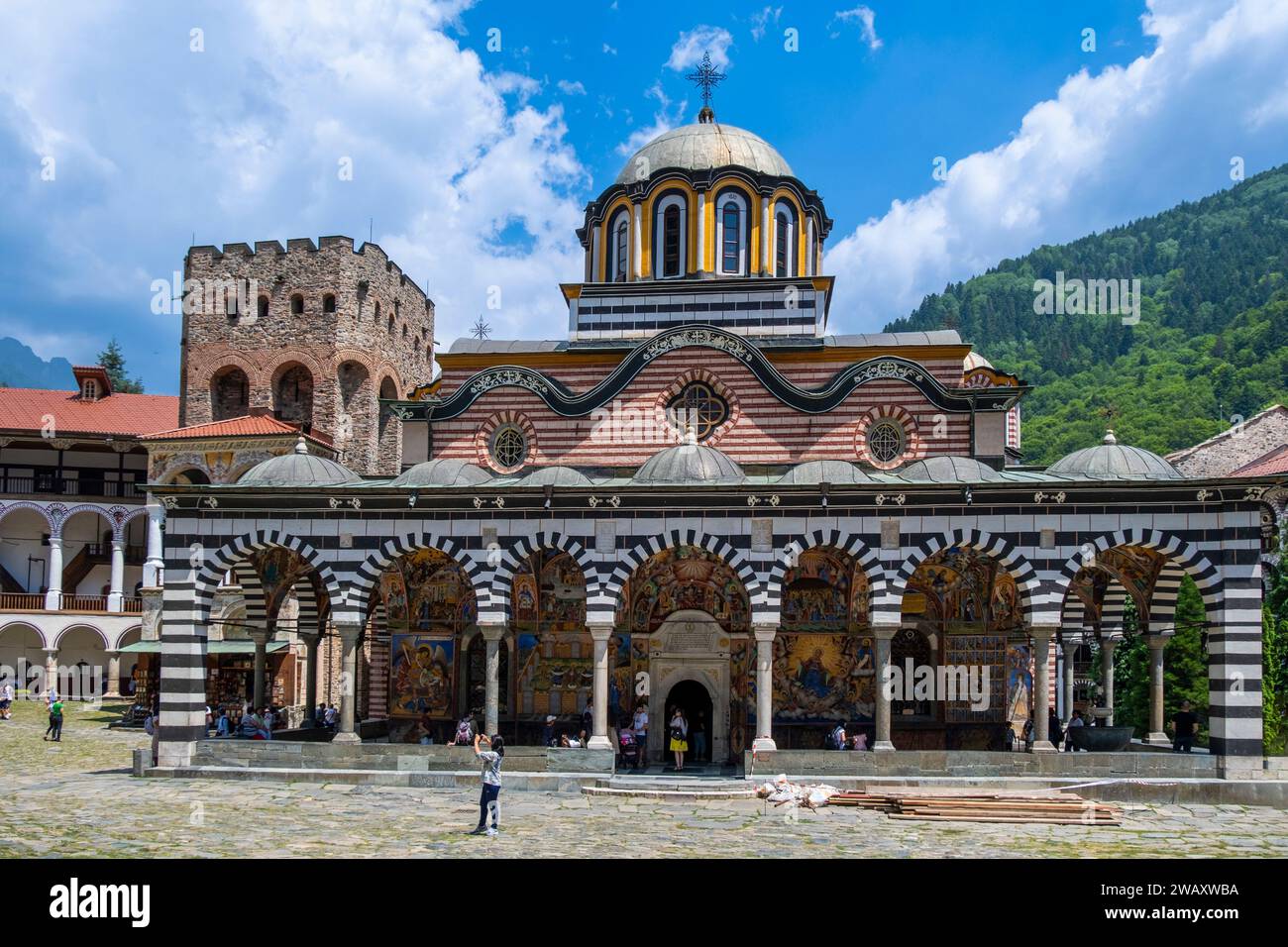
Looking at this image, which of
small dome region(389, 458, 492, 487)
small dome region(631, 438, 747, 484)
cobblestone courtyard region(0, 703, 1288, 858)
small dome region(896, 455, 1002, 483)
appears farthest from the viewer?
small dome region(389, 458, 492, 487)

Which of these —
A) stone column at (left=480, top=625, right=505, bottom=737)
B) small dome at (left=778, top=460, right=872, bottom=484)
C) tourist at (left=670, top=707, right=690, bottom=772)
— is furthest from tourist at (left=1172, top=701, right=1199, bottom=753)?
stone column at (left=480, top=625, right=505, bottom=737)

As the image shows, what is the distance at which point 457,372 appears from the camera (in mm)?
27328

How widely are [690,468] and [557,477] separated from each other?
276cm

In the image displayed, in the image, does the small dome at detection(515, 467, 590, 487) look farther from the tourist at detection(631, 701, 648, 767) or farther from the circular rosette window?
the circular rosette window

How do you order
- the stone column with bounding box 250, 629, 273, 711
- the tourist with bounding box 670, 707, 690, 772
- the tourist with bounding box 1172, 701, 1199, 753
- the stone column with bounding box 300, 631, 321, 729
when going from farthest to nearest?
the stone column with bounding box 300, 631, 321, 729 → the stone column with bounding box 250, 629, 273, 711 → the tourist with bounding box 670, 707, 690, 772 → the tourist with bounding box 1172, 701, 1199, 753

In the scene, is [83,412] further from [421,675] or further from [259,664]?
[421,675]

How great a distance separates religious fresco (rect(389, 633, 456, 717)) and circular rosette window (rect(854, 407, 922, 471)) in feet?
30.2

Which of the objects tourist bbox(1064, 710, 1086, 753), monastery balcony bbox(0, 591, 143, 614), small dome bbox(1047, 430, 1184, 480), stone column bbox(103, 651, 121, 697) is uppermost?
small dome bbox(1047, 430, 1184, 480)

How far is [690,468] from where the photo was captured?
22.3 m

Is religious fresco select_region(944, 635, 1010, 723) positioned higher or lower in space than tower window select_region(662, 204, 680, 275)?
lower

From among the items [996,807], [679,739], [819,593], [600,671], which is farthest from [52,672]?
[996,807]

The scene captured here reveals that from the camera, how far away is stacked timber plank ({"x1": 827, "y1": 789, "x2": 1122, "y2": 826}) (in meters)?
17.5

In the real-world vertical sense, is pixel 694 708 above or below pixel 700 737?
above
